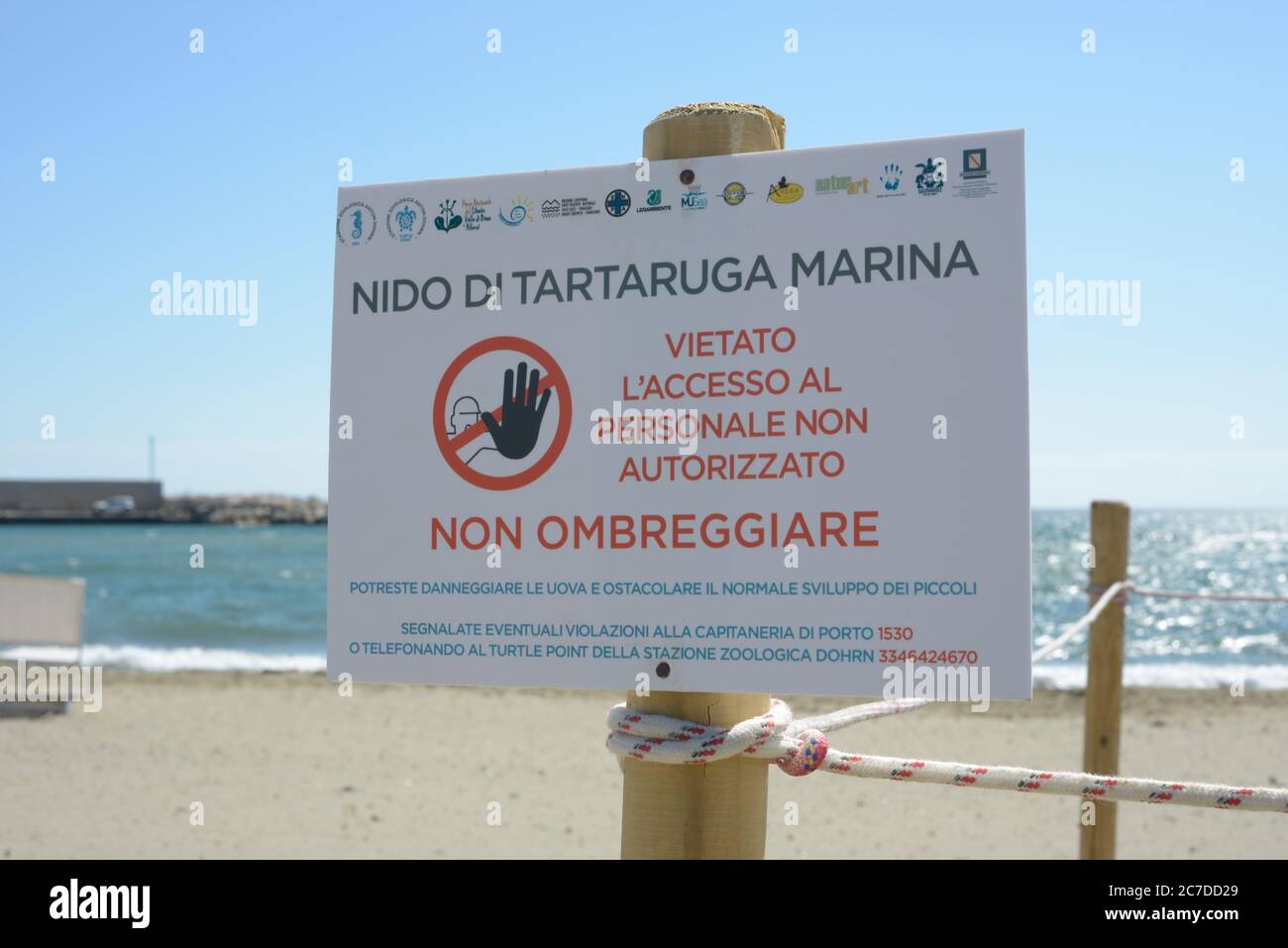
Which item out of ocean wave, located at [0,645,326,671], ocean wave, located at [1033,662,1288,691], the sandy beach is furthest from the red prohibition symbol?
ocean wave, located at [0,645,326,671]

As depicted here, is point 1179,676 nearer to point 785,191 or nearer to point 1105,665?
point 1105,665

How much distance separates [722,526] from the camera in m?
1.50

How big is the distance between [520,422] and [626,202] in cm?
39

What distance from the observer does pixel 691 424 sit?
1.53m

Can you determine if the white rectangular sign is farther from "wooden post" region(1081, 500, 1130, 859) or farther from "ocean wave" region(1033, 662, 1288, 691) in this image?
"ocean wave" region(1033, 662, 1288, 691)

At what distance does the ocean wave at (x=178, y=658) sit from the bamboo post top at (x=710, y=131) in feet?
48.9

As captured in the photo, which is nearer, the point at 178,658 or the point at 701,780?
the point at 701,780

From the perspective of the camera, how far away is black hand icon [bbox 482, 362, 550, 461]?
158 cm

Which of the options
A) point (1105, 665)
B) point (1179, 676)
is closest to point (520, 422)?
point (1105, 665)

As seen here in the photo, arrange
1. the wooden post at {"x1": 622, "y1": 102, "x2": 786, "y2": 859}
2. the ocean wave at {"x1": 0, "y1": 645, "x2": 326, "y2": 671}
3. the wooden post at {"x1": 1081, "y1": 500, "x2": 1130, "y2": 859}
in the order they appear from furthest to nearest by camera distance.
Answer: the ocean wave at {"x1": 0, "y1": 645, "x2": 326, "y2": 671}, the wooden post at {"x1": 1081, "y1": 500, "x2": 1130, "y2": 859}, the wooden post at {"x1": 622, "y1": 102, "x2": 786, "y2": 859}

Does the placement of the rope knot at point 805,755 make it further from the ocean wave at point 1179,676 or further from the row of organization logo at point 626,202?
the ocean wave at point 1179,676

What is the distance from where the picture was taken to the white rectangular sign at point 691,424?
144cm

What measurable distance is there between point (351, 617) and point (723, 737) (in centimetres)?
62

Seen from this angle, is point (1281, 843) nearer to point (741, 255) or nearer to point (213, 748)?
point (741, 255)
